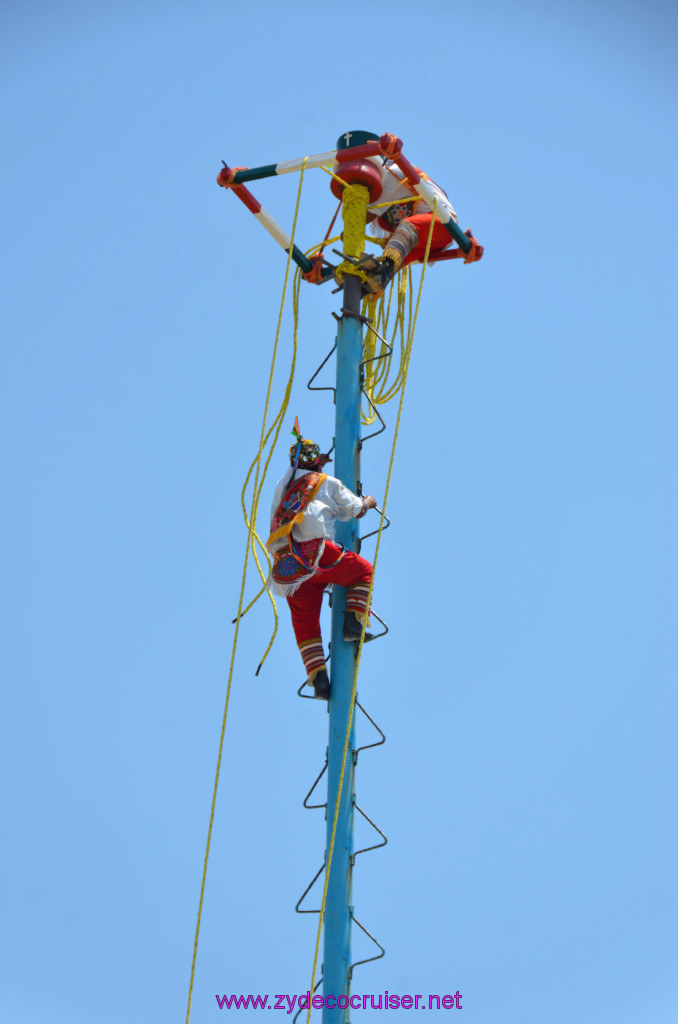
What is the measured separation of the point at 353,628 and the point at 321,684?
0.45 m

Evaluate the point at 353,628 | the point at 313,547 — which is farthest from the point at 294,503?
the point at 353,628

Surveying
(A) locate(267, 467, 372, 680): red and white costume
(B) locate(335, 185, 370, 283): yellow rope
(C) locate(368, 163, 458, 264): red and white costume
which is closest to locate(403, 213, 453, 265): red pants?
(C) locate(368, 163, 458, 264): red and white costume

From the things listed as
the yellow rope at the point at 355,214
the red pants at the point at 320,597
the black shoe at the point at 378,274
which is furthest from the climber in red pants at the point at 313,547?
the yellow rope at the point at 355,214

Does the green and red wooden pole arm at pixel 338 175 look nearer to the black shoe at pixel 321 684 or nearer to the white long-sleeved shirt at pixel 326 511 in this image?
the white long-sleeved shirt at pixel 326 511

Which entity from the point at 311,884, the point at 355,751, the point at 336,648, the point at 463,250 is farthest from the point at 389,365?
the point at 311,884

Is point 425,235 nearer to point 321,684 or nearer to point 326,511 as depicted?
point 326,511

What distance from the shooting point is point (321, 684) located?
27.5 ft

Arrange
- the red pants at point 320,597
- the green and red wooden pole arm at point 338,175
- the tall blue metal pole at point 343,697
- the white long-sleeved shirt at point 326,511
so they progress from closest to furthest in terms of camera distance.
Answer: the tall blue metal pole at point 343,697 → the white long-sleeved shirt at point 326,511 → the red pants at point 320,597 → the green and red wooden pole arm at point 338,175

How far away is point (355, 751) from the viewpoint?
8125 millimetres

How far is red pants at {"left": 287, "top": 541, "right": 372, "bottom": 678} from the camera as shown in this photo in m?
8.45

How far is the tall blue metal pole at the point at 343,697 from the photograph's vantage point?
766 centimetres

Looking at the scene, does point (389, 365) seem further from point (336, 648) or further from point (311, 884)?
point (311, 884)

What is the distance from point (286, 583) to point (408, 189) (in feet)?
10.8

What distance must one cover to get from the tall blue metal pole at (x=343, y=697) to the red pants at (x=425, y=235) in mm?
794
